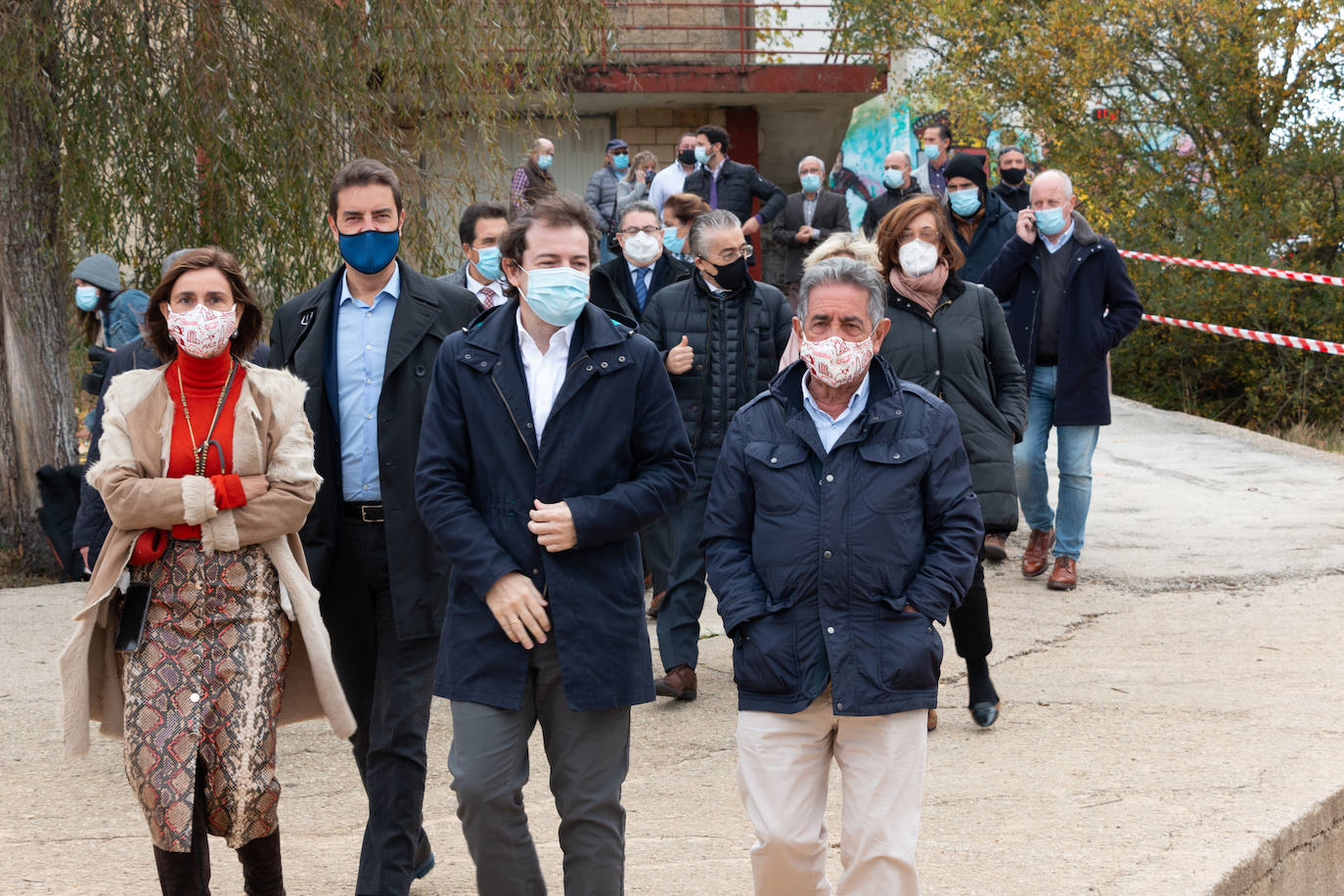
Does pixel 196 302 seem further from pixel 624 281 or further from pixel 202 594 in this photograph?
pixel 624 281

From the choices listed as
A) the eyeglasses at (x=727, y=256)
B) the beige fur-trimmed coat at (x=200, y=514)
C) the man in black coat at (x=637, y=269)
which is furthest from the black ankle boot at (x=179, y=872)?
the man in black coat at (x=637, y=269)

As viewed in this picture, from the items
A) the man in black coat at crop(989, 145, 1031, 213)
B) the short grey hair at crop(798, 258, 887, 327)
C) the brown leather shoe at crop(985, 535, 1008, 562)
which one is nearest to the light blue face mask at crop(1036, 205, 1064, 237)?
the brown leather shoe at crop(985, 535, 1008, 562)

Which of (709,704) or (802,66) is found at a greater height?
(802,66)

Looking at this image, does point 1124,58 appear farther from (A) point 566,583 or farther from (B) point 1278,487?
(A) point 566,583

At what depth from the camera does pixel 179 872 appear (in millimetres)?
3818

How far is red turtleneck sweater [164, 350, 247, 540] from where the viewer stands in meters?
3.93

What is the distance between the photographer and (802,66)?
20203 millimetres

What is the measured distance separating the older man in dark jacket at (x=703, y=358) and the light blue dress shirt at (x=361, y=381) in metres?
2.22

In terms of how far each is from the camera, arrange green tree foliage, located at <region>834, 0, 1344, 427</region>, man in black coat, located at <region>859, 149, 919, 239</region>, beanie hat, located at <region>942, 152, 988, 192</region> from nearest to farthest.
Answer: beanie hat, located at <region>942, 152, 988, 192</region>, man in black coat, located at <region>859, 149, 919, 239</region>, green tree foliage, located at <region>834, 0, 1344, 427</region>

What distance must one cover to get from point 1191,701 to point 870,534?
3.24 meters

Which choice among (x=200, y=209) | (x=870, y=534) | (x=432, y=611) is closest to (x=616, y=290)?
(x=200, y=209)

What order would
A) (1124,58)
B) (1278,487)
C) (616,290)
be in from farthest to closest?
(1124,58), (1278,487), (616,290)

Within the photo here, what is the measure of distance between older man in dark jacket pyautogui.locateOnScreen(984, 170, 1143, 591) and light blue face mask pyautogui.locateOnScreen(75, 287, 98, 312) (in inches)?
206

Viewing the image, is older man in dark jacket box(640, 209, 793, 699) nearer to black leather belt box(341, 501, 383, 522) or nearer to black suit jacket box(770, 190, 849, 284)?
black leather belt box(341, 501, 383, 522)
